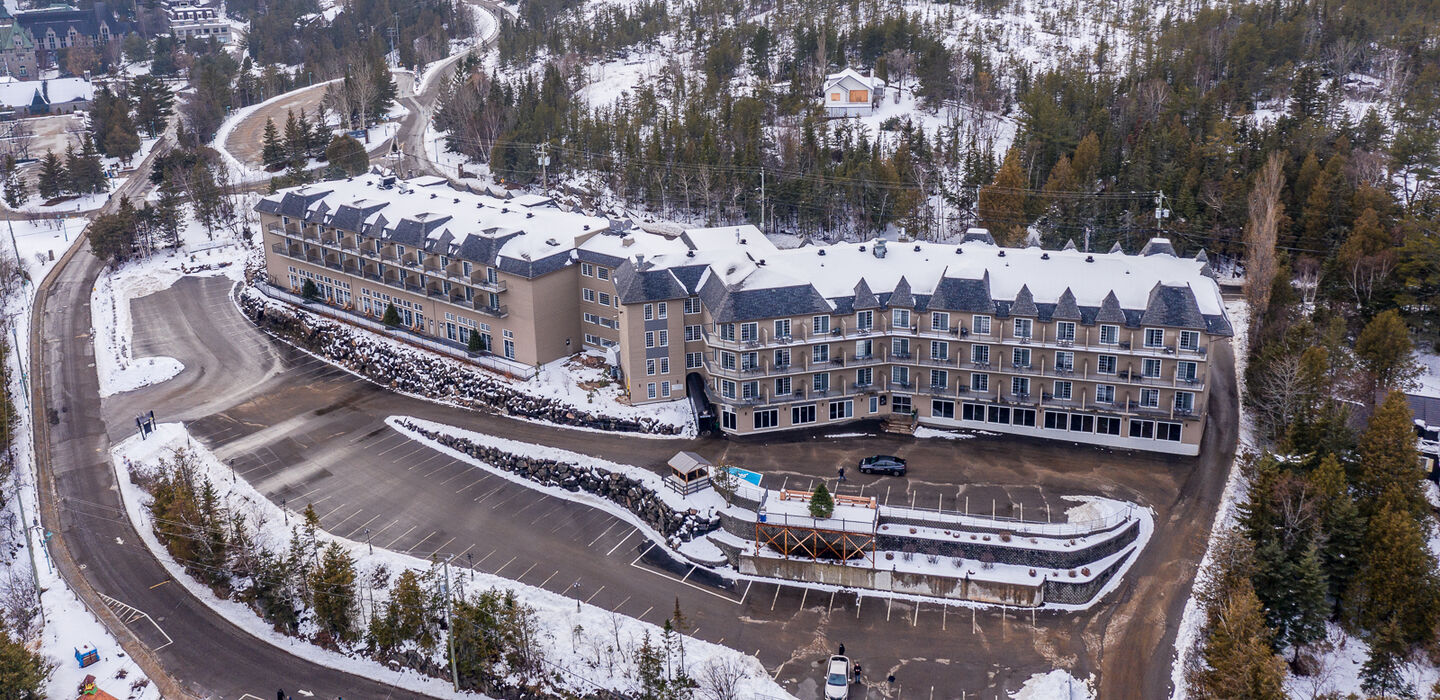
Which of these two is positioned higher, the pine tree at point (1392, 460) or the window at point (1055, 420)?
the pine tree at point (1392, 460)

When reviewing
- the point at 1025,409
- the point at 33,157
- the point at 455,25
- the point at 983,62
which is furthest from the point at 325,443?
the point at 455,25

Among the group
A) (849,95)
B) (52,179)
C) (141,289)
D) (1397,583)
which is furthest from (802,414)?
(52,179)

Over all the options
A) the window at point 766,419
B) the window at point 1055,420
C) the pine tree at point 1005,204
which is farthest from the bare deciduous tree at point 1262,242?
the window at point 766,419

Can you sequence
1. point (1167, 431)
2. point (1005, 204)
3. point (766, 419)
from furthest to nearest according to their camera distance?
1. point (1005, 204)
2. point (766, 419)
3. point (1167, 431)

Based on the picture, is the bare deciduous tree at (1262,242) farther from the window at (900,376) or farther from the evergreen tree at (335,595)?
the evergreen tree at (335,595)

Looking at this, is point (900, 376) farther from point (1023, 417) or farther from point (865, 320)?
point (1023, 417)

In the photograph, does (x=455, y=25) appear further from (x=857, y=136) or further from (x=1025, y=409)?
(x=1025, y=409)
